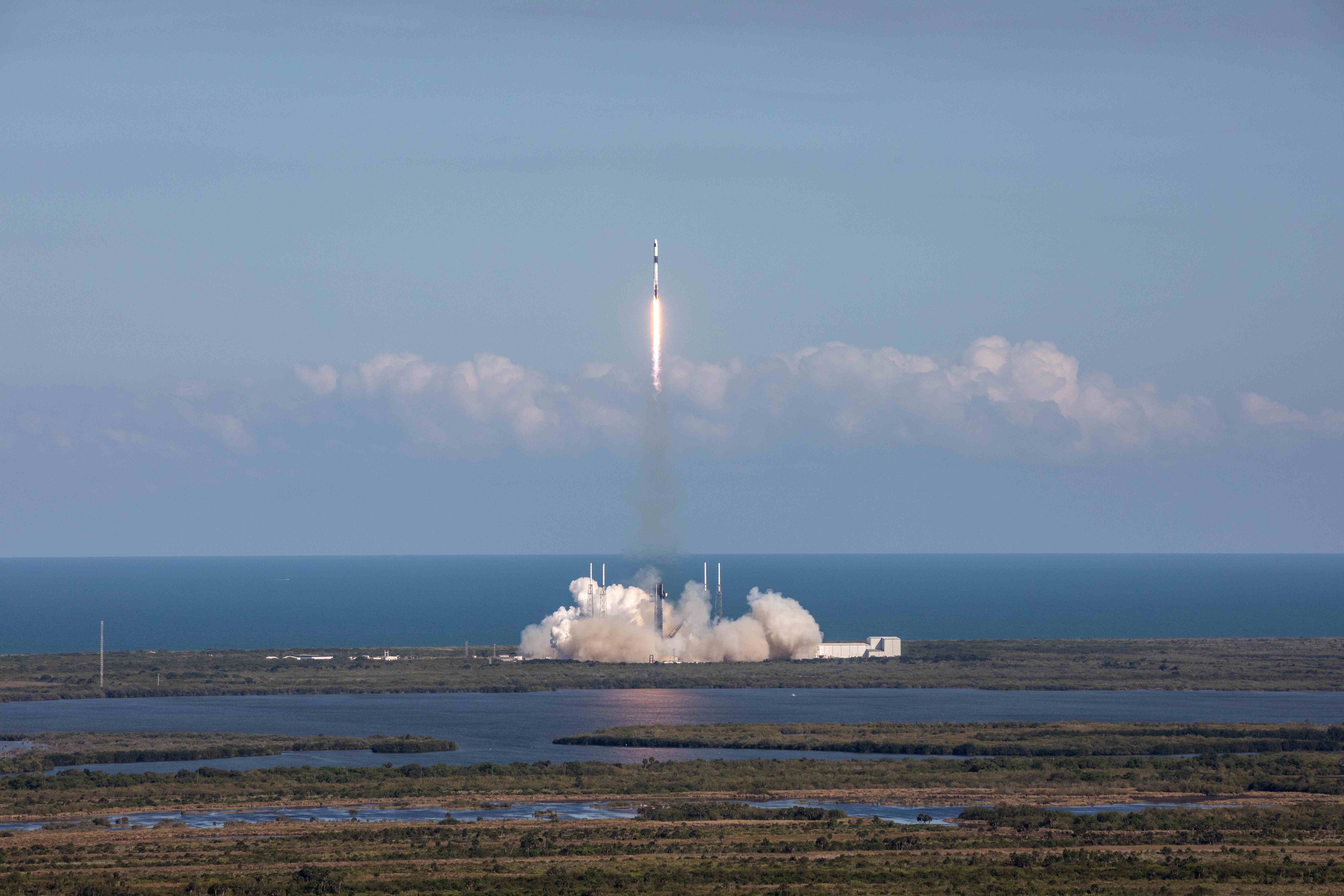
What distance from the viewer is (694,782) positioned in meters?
87.6

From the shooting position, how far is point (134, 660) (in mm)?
174250

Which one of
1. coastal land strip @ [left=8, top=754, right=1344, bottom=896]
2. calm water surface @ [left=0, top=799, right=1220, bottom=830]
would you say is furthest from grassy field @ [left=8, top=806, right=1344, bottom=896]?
calm water surface @ [left=0, top=799, right=1220, bottom=830]

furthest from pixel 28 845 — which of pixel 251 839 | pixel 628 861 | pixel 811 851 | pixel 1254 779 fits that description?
pixel 1254 779

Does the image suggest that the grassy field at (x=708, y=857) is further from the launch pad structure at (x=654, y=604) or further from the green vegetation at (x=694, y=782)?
the launch pad structure at (x=654, y=604)

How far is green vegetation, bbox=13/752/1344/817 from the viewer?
274ft

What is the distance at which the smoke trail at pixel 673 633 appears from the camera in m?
169

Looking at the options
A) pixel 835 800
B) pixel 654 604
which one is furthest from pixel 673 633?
pixel 835 800

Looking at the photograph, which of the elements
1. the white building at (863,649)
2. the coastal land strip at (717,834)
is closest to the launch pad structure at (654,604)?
the white building at (863,649)

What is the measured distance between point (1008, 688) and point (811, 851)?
86144mm

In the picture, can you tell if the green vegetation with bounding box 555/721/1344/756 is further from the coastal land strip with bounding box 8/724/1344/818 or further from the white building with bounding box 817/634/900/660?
the white building with bounding box 817/634/900/660

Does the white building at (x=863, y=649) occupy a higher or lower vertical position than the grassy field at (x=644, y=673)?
higher

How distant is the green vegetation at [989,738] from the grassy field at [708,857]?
2415cm

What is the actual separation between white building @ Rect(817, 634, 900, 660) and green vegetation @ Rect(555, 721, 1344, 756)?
58.9m

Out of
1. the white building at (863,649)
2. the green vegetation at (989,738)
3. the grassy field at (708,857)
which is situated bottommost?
the grassy field at (708,857)
